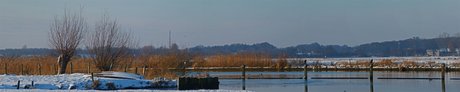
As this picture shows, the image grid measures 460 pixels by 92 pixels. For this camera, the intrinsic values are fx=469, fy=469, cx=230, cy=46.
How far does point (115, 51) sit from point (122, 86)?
6.27 m

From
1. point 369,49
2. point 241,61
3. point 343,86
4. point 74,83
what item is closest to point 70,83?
point 74,83

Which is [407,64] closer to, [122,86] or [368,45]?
[122,86]

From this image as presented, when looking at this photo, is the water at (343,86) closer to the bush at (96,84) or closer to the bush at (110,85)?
the bush at (110,85)

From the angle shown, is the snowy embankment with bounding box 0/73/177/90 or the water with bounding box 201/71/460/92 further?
the water with bounding box 201/71/460/92

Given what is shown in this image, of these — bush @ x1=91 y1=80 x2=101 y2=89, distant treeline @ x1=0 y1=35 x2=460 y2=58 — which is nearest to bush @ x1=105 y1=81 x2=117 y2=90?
bush @ x1=91 y1=80 x2=101 y2=89

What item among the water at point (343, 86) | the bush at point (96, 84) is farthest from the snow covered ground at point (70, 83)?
the water at point (343, 86)

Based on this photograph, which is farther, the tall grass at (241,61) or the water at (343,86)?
the tall grass at (241,61)

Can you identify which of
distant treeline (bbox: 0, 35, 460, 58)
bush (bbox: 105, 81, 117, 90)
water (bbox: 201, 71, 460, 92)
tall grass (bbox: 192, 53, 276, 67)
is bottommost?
water (bbox: 201, 71, 460, 92)

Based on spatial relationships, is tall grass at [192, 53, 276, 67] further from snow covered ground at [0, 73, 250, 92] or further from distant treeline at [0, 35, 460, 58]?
distant treeline at [0, 35, 460, 58]

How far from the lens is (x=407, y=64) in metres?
41.7

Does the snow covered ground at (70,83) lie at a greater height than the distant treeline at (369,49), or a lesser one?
lesser

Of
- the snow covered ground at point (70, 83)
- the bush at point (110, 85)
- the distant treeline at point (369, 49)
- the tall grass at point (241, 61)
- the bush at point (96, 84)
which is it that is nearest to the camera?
the snow covered ground at point (70, 83)

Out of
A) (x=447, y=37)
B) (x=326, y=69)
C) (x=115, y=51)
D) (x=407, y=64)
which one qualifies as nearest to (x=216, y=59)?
(x=326, y=69)

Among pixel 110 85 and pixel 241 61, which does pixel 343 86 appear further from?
pixel 241 61
